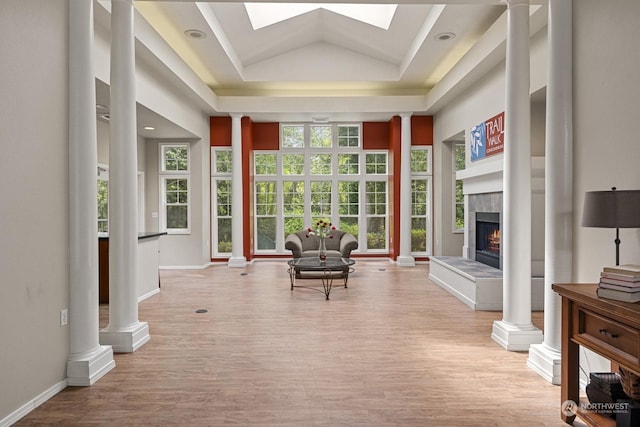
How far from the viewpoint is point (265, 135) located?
31.8ft

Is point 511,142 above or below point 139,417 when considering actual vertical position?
above

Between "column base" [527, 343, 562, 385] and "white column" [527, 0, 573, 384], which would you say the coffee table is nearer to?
"column base" [527, 343, 562, 385]

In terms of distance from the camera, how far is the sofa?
7.40 meters

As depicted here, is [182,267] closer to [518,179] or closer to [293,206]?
[293,206]

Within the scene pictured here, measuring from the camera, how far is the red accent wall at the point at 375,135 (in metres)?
9.73

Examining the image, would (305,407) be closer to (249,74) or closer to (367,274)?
(367,274)

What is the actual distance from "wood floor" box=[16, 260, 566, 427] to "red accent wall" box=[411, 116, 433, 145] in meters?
4.97

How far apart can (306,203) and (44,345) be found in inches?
287

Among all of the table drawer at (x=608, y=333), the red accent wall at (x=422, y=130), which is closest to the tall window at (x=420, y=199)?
the red accent wall at (x=422, y=130)

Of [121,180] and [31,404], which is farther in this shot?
[121,180]

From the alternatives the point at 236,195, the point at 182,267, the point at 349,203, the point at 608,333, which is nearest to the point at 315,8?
the point at 236,195

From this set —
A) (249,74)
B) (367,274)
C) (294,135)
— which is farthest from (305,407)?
(294,135)

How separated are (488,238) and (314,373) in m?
4.30

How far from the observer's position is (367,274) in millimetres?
7730
